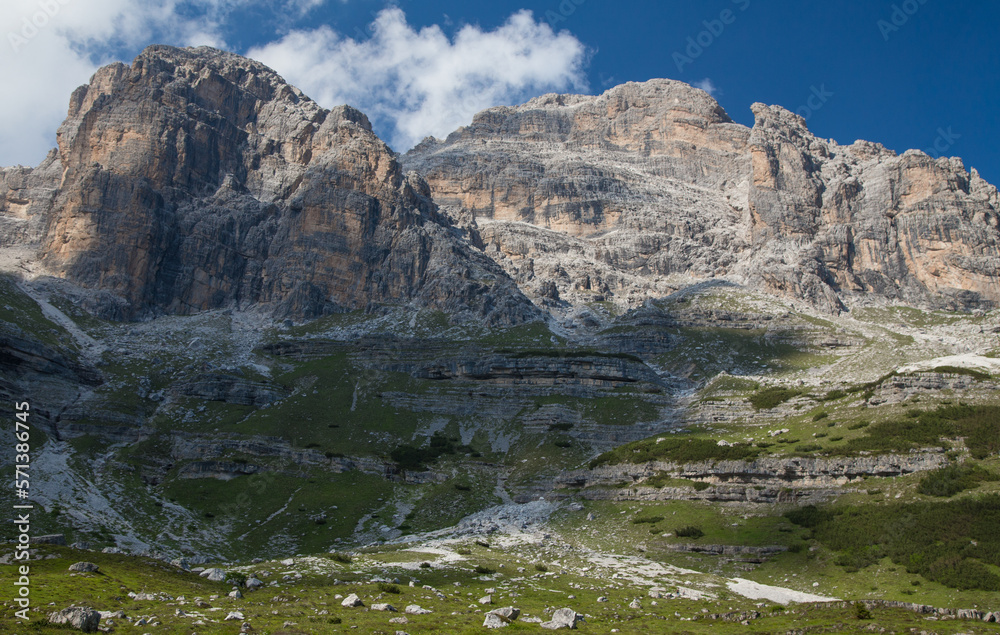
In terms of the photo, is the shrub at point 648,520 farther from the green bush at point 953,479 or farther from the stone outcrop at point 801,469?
the green bush at point 953,479

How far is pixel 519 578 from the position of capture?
195ft

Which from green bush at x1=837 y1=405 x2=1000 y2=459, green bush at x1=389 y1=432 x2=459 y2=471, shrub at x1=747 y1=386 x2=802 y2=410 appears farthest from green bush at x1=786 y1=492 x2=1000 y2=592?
green bush at x1=389 y1=432 x2=459 y2=471

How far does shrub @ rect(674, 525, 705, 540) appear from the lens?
77500mm

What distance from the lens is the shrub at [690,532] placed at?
77.5 meters

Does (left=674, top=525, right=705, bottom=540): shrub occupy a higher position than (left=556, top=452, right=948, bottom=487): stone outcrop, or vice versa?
(left=556, top=452, right=948, bottom=487): stone outcrop

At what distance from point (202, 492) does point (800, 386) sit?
122 m

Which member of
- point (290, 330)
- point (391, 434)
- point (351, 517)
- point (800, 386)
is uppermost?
point (290, 330)

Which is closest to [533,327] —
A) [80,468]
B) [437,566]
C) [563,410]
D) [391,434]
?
[563,410]

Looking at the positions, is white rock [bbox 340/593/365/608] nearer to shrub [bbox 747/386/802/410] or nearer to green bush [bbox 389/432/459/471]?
green bush [bbox 389/432/459/471]

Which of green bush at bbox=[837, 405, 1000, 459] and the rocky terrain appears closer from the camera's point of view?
the rocky terrain

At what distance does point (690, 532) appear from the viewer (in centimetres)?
7812

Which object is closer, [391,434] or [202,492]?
[202,492]

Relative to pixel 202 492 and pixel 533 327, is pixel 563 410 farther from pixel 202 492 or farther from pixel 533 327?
pixel 202 492

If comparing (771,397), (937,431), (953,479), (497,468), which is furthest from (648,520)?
(771,397)
